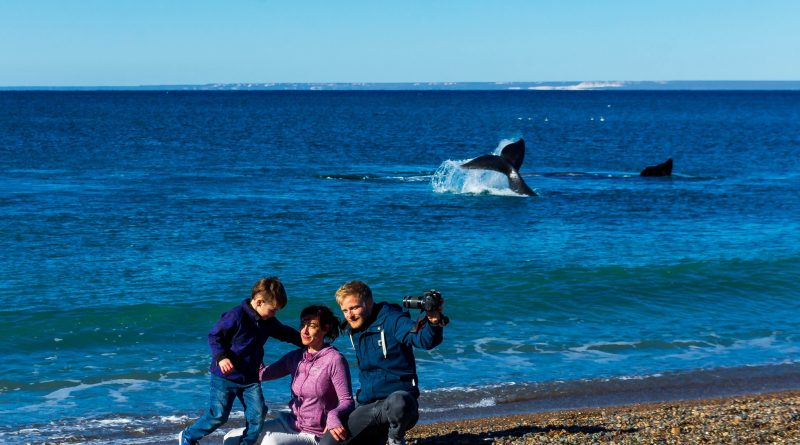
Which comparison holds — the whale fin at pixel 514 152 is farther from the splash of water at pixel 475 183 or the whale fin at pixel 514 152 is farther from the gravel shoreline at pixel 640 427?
the gravel shoreline at pixel 640 427

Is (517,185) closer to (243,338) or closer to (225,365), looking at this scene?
(243,338)

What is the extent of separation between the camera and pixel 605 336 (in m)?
16.5

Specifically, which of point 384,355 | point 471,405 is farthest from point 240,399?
point 471,405

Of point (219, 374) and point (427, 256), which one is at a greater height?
point (219, 374)

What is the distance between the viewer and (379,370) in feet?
26.7

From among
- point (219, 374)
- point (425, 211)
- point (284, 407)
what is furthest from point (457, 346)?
point (425, 211)

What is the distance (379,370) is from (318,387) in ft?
1.65

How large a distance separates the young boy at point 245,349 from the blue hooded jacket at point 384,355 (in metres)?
0.63

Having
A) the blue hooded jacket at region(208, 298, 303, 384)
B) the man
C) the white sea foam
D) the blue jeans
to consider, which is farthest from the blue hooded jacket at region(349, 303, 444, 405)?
the white sea foam

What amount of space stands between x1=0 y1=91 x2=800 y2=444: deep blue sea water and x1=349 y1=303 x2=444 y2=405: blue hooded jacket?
378 cm

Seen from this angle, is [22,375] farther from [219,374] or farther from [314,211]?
[314,211]

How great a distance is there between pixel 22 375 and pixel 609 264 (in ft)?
42.5

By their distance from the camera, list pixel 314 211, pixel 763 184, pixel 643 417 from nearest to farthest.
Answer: pixel 643 417 → pixel 314 211 → pixel 763 184

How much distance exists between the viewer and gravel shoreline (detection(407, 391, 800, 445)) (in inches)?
371
